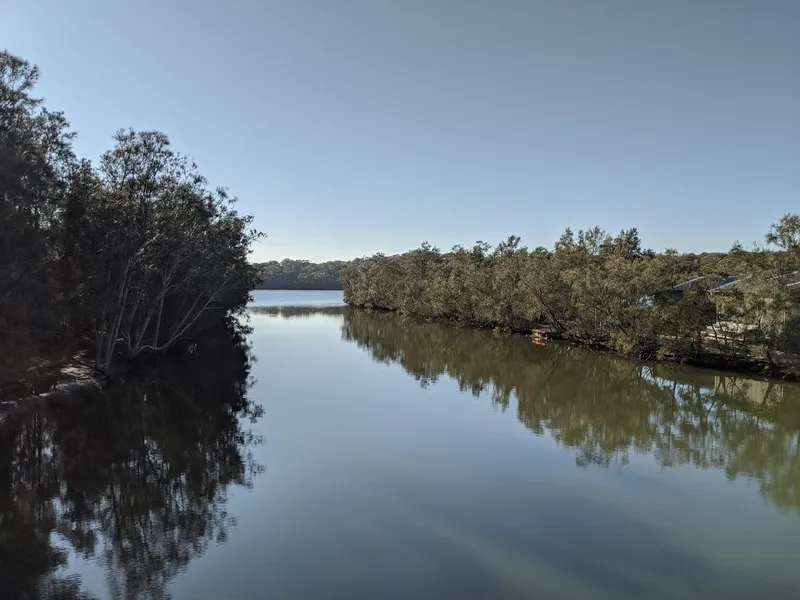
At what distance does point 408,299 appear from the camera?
72.2 meters

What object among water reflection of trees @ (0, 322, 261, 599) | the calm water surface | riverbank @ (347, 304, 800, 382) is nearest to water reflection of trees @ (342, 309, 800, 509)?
the calm water surface

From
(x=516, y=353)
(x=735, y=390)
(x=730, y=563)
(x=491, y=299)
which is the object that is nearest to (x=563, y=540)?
(x=730, y=563)

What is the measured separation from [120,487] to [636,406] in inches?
735

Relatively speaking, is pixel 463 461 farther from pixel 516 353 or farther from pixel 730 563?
pixel 516 353

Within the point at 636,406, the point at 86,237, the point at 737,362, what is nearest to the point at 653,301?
the point at 737,362

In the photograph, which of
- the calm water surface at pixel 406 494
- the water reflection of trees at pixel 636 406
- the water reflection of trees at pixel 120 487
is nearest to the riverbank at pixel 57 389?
the water reflection of trees at pixel 120 487

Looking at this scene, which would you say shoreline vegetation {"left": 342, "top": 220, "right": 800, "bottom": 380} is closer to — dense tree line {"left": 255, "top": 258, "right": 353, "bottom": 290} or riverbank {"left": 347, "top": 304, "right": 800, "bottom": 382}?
riverbank {"left": 347, "top": 304, "right": 800, "bottom": 382}

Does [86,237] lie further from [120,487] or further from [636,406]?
[636,406]

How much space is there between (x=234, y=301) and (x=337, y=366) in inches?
930

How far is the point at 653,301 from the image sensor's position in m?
33.4

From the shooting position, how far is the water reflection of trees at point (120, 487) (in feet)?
30.3

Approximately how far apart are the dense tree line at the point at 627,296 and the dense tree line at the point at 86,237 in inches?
905

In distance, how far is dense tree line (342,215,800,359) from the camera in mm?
28047

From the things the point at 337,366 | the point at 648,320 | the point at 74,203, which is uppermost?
the point at 74,203
